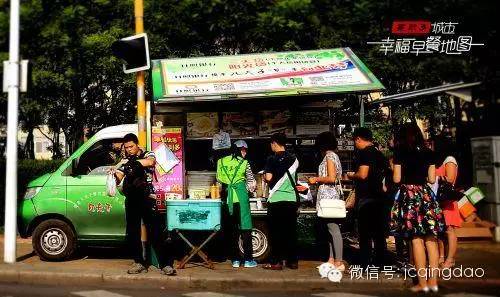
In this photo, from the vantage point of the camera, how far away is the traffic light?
8320 mm

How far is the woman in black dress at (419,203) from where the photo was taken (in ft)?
22.4

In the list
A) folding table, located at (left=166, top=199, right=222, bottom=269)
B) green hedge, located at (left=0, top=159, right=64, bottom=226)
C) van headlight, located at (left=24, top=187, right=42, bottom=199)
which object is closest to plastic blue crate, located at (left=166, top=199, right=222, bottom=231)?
folding table, located at (left=166, top=199, right=222, bottom=269)

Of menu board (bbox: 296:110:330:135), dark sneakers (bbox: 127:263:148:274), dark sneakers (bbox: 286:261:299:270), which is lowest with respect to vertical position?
dark sneakers (bbox: 286:261:299:270)

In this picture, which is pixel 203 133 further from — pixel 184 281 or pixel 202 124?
pixel 184 281

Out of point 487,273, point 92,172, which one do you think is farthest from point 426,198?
point 92,172

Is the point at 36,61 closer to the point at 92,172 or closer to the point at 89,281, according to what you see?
the point at 92,172

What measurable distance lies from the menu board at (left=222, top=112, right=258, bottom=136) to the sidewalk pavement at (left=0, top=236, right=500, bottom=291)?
234 centimetres

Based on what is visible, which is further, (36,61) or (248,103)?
(36,61)

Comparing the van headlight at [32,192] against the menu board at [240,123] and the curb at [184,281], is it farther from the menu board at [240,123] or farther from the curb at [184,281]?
the menu board at [240,123]

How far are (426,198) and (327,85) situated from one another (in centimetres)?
276

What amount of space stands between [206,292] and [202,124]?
11.5ft

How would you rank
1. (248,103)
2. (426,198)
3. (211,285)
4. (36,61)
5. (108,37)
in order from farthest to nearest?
(108,37) < (36,61) < (248,103) < (211,285) < (426,198)

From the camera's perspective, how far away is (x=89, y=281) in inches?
309

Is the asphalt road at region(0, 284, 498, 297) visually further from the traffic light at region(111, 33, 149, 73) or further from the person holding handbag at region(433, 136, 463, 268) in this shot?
the traffic light at region(111, 33, 149, 73)
